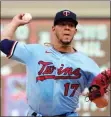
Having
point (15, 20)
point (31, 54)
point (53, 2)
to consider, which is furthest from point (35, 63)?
point (53, 2)

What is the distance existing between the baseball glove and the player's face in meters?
0.30

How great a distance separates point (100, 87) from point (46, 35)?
365 centimetres

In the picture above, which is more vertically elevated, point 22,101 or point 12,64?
point 12,64

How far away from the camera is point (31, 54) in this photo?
3.29m

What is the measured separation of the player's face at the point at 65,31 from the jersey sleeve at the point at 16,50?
204mm

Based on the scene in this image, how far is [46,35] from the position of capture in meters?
6.72

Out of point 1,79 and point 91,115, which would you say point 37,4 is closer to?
point 1,79

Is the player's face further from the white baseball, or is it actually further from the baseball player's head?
the white baseball

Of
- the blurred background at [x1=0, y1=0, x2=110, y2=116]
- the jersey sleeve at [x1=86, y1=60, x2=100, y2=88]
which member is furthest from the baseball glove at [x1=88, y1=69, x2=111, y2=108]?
the blurred background at [x1=0, y1=0, x2=110, y2=116]

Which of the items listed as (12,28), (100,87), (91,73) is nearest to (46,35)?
(12,28)

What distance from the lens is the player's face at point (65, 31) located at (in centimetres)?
322

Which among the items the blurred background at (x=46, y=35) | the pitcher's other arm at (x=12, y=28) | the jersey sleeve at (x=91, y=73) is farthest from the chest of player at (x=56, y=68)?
the blurred background at (x=46, y=35)

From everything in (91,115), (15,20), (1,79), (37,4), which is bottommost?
(91,115)

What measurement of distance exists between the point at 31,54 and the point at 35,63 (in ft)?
0.21
